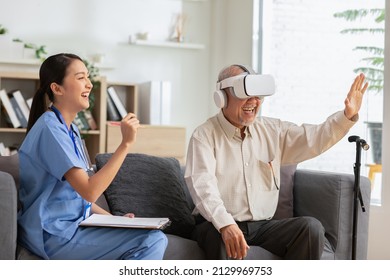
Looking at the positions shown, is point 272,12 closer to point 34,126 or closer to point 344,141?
point 344,141

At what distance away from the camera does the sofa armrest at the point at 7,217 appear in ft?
7.43

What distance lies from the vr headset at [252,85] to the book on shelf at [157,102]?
2.37 m

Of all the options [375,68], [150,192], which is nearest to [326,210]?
[150,192]

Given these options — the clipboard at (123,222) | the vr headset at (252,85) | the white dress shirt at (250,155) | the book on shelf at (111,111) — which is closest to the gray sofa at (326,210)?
the white dress shirt at (250,155)

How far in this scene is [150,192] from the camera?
2980mm

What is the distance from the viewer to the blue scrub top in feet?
7.32

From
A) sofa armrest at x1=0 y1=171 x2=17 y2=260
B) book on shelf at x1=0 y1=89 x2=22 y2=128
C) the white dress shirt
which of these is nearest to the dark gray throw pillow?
the white dress shirt

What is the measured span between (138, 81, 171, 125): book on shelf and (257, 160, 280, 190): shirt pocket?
2362 millimetres

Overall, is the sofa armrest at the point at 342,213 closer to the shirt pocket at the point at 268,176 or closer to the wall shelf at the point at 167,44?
the shirt pocket at the point at 268,176

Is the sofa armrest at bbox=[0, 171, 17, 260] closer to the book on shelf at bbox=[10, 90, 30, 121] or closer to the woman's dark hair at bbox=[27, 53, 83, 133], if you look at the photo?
the woman's dark hair at bbox=[27, 53, 83, 133]

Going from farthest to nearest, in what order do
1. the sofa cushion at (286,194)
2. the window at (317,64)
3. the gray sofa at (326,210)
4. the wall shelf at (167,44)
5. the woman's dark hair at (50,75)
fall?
1. the wall shelf at (167,44)
2. the window at (317,64)
3. the sofa cushion at (286,194)
4. the gray sofa at (326,210)
5. the woman's dark hair at (50,75)

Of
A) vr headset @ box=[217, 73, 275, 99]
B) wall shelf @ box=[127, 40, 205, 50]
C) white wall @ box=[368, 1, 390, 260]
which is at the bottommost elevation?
white wall @ box=[368, 1, 390, 260]

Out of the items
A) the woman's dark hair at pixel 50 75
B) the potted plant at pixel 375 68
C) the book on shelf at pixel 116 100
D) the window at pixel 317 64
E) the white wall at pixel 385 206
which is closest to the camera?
the woman's dark hair at pixel 50 75

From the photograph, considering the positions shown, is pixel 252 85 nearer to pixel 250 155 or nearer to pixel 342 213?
pixel 250 155
